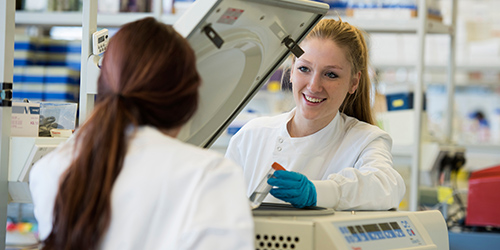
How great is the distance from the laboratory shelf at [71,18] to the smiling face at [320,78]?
5.22 feet

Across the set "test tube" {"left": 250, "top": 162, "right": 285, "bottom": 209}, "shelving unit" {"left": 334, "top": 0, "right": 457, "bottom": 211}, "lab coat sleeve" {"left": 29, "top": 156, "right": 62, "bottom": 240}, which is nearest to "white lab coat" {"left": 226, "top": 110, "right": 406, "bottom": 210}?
"test tube" {"left": 250, "top": 162, "right": 285, "bottom": 209}

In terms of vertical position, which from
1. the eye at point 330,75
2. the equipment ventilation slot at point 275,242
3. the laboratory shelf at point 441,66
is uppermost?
the laboratory shelf at point 441,66

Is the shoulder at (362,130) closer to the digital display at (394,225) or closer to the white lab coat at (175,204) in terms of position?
the digital display at (394,225)

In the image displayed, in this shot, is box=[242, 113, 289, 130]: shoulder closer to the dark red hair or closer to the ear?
the ear

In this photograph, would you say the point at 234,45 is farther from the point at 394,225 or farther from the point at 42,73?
the point at 42,73

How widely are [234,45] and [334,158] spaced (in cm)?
54

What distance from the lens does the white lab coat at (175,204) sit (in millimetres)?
872

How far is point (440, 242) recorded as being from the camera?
135 cm

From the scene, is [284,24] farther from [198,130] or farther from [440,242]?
[440,242]

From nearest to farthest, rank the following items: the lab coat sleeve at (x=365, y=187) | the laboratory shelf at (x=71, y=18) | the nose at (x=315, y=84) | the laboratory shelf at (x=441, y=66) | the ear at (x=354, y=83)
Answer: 1. the lab coat sleeve at (x=365, y=187)
2. the nose at (x=315, y=84)
3. the ear at (x=354, y=83)
4. the laboratory shelf at (x=71, y=18)
5. the laboratory shelf at (x=441, y=66)

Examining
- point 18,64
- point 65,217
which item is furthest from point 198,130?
point 18,64

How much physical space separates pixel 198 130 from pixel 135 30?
523 mm

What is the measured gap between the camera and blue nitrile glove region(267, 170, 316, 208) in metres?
1.26

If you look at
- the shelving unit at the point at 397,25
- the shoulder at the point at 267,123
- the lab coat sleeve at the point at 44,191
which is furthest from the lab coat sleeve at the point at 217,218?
the shelving unit at the point at 397,25
